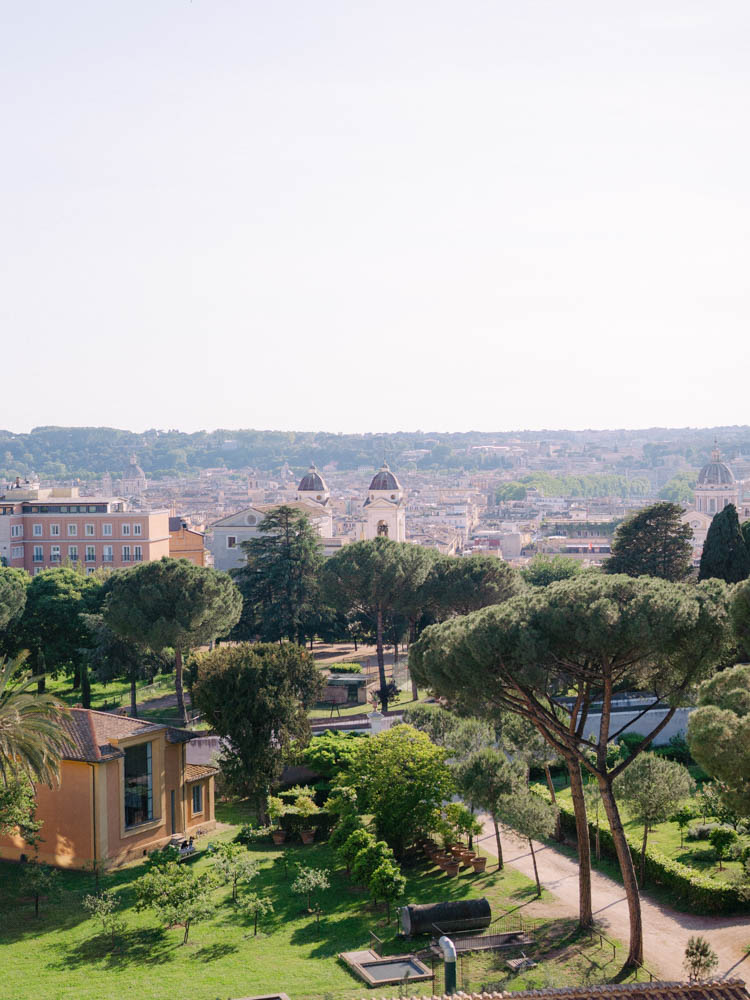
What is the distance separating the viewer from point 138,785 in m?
26.3

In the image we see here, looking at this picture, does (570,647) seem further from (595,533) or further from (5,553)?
(595,533)

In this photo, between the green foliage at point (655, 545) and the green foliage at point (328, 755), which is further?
the green foliage at point (655, 545)

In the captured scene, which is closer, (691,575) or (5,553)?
(691,575)

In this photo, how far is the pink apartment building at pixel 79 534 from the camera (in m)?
79.3

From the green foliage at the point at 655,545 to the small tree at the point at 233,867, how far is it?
1207 inches

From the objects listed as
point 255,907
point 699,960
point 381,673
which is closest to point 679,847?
point 699,960

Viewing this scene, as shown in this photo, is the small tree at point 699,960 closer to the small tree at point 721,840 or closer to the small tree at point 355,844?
the small tree at point 721,840

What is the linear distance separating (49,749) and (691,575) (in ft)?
116

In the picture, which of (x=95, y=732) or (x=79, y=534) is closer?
(x=95, y=732)

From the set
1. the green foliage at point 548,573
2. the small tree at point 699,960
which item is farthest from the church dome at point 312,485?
the small tree at point 699,960

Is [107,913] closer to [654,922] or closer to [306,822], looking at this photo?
[306,822]

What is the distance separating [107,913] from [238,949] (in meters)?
2.68

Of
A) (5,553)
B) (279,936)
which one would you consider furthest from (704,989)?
(5,553)

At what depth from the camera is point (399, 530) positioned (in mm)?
78625
